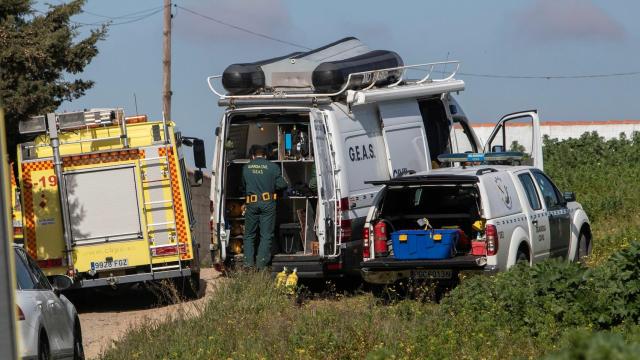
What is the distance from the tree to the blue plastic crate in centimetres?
747

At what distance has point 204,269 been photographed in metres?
21.8

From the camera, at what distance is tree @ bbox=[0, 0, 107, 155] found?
19.1 m

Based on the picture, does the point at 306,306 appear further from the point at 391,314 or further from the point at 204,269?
the point at 204,269

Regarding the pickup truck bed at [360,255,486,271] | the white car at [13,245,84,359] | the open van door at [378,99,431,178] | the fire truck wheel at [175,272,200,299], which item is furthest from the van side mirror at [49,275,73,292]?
the open van door at [378,99,431,178]

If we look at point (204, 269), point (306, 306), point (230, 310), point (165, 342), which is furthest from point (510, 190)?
point (204, 269)

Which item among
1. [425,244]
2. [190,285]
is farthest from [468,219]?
[190,285]

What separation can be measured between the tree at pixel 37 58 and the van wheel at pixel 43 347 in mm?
8350

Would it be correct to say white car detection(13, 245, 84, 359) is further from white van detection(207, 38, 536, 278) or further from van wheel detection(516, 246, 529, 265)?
van wheel detection(516, 246, 529, 265)

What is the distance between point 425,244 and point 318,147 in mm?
2028

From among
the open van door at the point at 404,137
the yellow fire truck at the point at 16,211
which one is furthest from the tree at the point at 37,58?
the open van door at the point at 404,137

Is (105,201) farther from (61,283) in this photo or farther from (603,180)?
(603,180)

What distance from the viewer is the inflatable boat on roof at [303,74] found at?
50.7 ft

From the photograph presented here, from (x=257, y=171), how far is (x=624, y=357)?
1094 centimetres

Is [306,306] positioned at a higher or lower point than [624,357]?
lower
